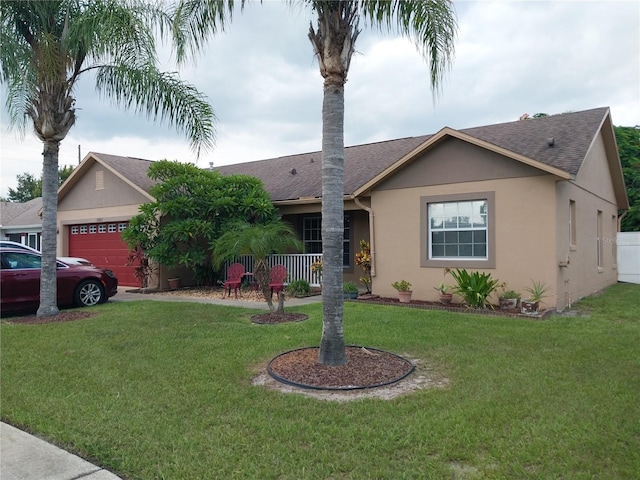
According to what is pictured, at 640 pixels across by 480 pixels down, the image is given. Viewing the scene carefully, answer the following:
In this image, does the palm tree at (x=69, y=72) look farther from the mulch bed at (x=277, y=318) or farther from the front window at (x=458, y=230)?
the front window at (x=458, y=230)

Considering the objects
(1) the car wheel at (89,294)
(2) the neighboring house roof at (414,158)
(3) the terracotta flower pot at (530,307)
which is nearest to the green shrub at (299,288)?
(2) the neighboring house roof at (414,158)

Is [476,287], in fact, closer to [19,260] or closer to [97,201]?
[19,260]

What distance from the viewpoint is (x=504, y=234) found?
1022 cm

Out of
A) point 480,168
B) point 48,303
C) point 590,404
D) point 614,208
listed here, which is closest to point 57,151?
point 48,303

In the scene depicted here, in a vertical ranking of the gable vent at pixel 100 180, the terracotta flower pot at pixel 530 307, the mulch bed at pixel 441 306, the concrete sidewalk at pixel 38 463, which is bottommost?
the concrete sidewalk at pixel 38 463

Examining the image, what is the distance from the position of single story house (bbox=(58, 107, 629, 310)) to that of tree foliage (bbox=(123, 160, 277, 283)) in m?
1.15

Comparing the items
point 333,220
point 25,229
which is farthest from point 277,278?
point 25,229

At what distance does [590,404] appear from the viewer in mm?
4492

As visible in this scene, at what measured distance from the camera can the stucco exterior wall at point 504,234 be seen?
9.74 m

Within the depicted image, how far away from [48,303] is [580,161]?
37.3 ft

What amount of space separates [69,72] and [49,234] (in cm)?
339

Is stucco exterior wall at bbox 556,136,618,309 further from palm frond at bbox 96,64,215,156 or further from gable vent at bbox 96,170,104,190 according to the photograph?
gable vent at bbox 96,170,104,190

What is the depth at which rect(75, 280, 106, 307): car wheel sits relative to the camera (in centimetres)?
1114

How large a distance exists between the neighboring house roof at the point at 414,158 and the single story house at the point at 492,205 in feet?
0.14
